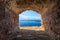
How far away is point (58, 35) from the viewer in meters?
1.70

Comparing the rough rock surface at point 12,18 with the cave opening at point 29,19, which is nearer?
the rough rock surface at point 12,18

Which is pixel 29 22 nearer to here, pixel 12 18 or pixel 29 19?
pixel 29 19

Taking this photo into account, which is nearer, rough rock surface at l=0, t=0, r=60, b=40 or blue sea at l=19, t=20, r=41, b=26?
rough rock surface at l=0, t=0, r=60, b=40

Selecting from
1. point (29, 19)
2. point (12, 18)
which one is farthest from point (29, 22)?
point (12, 18)

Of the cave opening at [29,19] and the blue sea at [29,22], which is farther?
the blue sea at [29,22]

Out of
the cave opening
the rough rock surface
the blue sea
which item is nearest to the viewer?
the rough rock surface

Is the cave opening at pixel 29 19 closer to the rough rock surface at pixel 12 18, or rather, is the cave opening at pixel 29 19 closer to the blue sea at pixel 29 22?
the blue sea at pixel 29 22

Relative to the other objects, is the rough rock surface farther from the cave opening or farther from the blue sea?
the blue sea

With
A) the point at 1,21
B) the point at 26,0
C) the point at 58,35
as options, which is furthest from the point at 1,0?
the point at 26,0

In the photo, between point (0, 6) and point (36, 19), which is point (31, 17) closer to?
point (36, 19)

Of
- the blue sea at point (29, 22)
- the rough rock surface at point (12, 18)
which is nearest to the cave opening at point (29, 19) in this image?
the blue sea at point (29, 22)

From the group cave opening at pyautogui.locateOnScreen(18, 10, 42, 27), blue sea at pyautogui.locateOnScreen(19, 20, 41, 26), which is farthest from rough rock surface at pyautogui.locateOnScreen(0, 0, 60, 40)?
blue sea at pyautogui.locateOnScreen(19, 20, 41, 26)

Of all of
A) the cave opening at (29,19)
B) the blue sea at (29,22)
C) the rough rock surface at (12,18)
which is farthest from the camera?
the blue sea at (29,22)

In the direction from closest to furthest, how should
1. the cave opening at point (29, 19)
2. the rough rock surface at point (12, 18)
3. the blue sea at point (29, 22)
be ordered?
the rough rock surface at point (12, 18) → the cave opening at point (29, 19) → the blue sea at point (29, 22)
